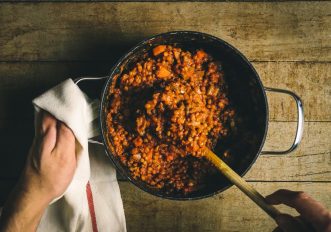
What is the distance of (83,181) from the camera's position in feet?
3.68

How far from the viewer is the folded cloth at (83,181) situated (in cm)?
103

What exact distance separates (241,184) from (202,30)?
0.48 metres

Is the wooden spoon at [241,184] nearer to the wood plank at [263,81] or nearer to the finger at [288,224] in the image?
the finger at [288,224]

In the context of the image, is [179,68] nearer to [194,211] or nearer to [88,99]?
[88,99]

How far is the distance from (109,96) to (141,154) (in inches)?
7.0

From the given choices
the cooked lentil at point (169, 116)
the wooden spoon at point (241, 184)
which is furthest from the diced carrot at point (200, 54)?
the wooden spoon at point (241, 184)

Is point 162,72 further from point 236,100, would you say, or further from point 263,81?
point 263,81

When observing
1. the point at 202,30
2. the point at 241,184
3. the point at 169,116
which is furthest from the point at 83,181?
the point at 202,30

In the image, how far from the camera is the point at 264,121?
3.43ft

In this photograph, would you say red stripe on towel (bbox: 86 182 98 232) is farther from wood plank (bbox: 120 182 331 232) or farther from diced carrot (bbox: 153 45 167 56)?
diced carrot (bbox: 153 45 167 56)

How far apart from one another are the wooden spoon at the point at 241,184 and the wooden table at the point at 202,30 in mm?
238

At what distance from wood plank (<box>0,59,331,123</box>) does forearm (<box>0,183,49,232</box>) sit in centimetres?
23

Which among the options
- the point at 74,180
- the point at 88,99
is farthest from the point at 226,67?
the point at 74,180

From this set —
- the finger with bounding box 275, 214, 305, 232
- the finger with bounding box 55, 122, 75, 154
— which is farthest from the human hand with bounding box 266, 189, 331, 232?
the finger with bounding box 55, 122, 75, 154
